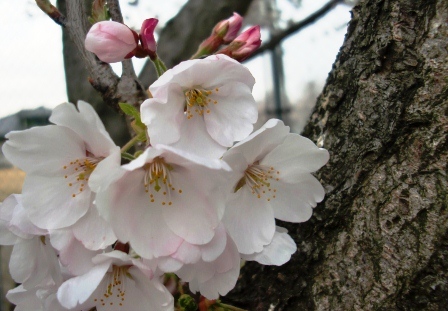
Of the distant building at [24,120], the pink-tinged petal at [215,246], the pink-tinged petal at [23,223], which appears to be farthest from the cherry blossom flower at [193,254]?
the distant building at [24,120]

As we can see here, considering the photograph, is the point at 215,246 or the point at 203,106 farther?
the point at 203,106

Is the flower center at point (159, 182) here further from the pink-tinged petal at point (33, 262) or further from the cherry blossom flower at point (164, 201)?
the pink-tinged petal at point (33, 262)

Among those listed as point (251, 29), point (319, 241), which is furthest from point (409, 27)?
point (319, 241)

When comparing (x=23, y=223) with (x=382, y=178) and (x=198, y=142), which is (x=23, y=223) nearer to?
(x=198, y=142)

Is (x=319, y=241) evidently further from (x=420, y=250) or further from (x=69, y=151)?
(x=69, y=151)

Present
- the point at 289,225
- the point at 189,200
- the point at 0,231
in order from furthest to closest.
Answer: the point at 289,225, the point at 0,231, the point at 189,200

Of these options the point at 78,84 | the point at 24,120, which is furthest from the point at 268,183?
the point at 24,120
